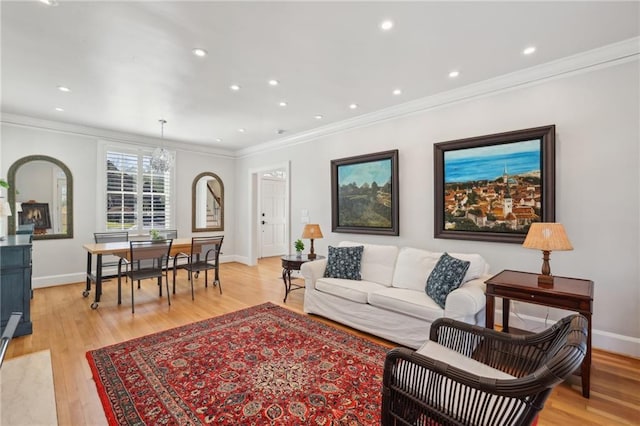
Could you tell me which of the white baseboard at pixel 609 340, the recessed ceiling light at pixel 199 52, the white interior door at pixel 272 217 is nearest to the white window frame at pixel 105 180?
the white interior door at pixel 272 217

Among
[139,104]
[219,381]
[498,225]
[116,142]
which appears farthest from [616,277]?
[116,142]

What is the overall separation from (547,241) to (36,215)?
23.1ft

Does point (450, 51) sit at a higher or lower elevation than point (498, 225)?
higher

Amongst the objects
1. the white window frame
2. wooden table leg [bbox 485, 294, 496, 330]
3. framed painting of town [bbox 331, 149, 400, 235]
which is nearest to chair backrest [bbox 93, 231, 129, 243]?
the white window frame

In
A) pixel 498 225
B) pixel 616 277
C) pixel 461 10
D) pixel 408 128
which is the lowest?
pixel 616 277

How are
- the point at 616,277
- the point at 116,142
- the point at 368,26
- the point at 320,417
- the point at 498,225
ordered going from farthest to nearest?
the point at 116,142 < the point at 498,225 < the point at 616,277 < the point at 368,26 < the point at 320,417

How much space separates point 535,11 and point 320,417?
128 inches

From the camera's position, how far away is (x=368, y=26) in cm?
237

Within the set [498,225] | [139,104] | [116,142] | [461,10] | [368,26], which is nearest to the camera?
[461,10]

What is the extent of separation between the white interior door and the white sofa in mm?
4290

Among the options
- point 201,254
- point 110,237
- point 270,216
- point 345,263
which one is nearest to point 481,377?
point 345,263

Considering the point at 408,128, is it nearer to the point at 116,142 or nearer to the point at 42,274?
the point at 116,142

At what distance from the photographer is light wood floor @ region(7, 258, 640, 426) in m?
1.95

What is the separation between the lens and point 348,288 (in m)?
3.34
